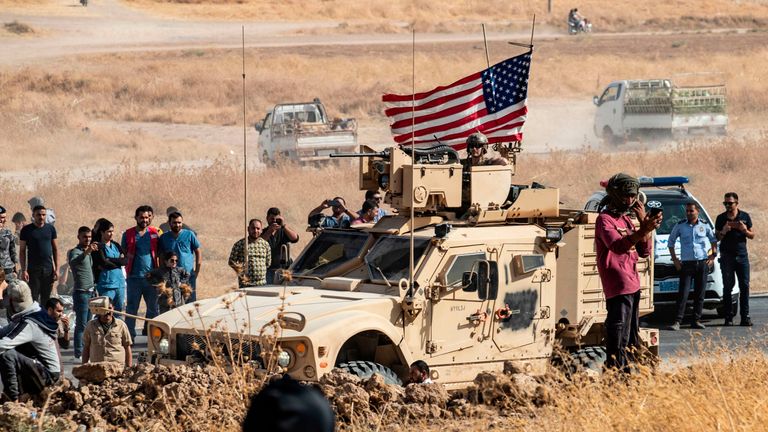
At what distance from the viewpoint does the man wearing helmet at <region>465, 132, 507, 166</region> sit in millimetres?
12602

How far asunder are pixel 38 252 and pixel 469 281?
641cm

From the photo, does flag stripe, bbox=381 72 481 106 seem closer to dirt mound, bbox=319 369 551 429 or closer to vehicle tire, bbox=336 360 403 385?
vehicle tire, bbox=336 360 403 385

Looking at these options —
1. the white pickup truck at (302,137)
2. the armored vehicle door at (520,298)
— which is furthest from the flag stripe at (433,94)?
the white pickup truck at (302,137)

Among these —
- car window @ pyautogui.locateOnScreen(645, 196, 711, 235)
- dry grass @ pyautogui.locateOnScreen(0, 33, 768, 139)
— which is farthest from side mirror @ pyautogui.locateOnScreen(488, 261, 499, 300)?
dry grass @ pyautogui.locateOnScreen(0, 33, 768, 139)

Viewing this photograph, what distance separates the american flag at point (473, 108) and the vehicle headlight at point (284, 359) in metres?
4.14

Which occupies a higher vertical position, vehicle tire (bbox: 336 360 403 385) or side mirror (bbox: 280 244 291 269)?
side mirror (bbox: 280 244 291 269)

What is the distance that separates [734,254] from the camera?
1708 centimetres

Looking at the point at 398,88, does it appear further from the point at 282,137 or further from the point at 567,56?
the point at 282,137

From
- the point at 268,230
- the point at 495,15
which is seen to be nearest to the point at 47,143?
the point at 268,230

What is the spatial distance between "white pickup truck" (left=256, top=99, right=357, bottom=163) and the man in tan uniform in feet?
62.0

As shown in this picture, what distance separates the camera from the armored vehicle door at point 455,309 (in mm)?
11320

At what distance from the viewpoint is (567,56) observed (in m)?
53.9

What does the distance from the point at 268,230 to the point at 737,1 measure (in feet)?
209

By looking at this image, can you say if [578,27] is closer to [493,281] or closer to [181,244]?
[181,244]
